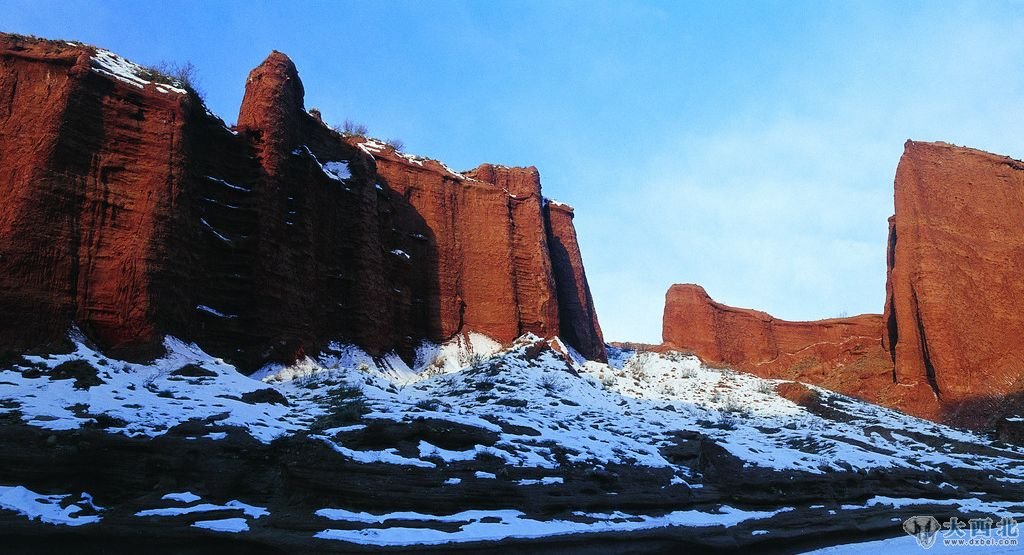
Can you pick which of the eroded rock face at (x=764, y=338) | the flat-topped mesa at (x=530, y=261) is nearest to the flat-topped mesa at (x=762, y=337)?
the eroded rock face at (x=764, y=338)

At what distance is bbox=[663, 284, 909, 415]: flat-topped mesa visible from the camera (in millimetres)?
45188

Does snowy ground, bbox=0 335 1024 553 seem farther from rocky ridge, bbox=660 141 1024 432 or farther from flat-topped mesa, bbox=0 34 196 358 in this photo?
rocky ridge, bbox=660 141 1024 432

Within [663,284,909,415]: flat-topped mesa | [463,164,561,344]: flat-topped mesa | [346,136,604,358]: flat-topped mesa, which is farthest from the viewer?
[663,284,909,415]: flat-topped mesa

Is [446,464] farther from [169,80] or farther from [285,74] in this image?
[285,74]

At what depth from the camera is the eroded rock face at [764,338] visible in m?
44.5

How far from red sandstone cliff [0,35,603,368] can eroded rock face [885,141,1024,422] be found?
21.3 metres

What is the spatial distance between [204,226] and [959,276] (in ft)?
116

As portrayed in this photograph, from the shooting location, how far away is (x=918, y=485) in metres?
14.9

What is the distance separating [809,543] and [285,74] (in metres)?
21.0

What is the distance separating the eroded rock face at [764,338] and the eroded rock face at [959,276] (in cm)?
756

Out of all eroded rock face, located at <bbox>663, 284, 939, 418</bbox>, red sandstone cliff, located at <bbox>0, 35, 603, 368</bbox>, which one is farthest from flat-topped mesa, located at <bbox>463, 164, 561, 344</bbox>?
eroded rock face, located at <bbox>663, 284, 939, 418</bbox>

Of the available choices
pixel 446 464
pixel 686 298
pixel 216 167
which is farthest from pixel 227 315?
pixel 686 298

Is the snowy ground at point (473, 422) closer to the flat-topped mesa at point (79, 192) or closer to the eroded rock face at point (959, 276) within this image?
the flat-topped mesa at point (79, 192)

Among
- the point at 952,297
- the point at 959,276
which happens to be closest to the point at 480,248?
the point at 952,297
